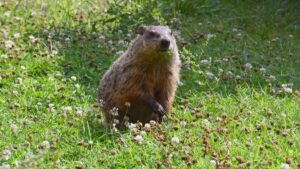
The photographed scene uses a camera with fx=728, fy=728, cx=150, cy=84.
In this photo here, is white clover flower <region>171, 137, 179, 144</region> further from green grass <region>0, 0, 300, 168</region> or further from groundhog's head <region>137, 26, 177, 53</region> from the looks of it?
groundhog's head <region>137, 26, 177, 53</region>

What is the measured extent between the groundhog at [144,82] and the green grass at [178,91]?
0.50ft

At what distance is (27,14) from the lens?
29.6ft

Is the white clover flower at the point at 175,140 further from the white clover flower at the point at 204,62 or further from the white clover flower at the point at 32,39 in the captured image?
the white clover flower at the point at 32,39

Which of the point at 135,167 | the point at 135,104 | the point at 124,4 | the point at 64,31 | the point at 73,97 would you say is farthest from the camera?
the point at 124,4

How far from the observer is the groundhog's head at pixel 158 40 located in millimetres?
5848

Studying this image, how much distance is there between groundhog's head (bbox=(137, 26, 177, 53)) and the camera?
5848 millimetres

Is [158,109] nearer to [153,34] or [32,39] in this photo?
[153,34]

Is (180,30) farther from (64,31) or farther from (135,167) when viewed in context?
(135,167)

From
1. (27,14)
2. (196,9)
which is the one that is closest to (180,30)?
(196,9)

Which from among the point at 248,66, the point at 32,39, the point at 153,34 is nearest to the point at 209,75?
the point at 248,66

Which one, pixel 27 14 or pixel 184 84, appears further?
pixel 27 14

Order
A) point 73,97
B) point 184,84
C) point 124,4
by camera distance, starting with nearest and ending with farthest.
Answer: point 73,97 → point 184,84 → point 124,4

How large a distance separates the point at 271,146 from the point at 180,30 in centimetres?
397

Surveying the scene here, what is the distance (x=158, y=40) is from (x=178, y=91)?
1.04 metres
